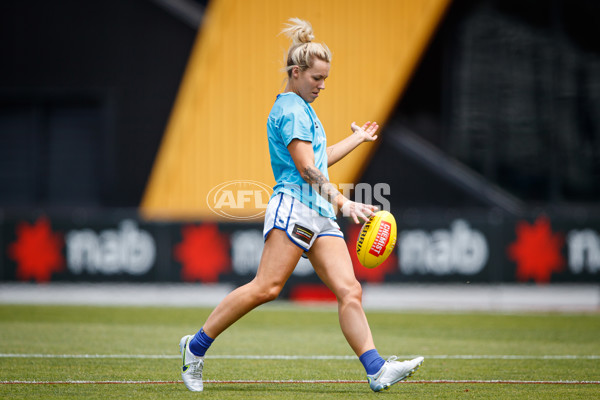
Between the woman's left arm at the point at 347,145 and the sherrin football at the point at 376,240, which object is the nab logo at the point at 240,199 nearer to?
the woman's left arm at the point at 347,145

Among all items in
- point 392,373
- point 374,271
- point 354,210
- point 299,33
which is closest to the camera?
point 354,210

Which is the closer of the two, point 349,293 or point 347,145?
point 349,293

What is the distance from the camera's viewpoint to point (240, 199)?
17.6 metres

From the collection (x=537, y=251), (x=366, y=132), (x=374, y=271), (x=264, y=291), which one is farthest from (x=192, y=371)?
(x=537, y=251)

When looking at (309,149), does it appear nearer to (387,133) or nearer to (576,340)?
(576,340)

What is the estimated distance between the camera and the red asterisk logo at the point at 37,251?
15984 millimetres

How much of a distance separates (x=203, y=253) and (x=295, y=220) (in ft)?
33.4

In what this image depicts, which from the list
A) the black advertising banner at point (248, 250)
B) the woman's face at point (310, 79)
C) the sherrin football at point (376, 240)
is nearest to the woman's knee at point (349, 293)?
the sherrin football at point (376, 240)

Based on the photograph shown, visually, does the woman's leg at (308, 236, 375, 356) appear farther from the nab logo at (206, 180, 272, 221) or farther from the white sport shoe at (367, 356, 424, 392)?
the nab logo at (206, 180, 272, 221)

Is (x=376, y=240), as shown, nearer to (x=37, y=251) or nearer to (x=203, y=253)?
(x=203, y=253)

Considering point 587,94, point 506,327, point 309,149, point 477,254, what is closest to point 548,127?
point 587,94

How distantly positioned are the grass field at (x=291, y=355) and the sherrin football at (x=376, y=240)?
0.92 meters

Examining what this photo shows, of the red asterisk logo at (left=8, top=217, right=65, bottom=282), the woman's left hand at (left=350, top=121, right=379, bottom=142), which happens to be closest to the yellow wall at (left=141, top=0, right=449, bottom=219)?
the red asterisk logo at (left=8, top=217, right=65, bottom=282)

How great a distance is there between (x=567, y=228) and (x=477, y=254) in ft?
5.33
